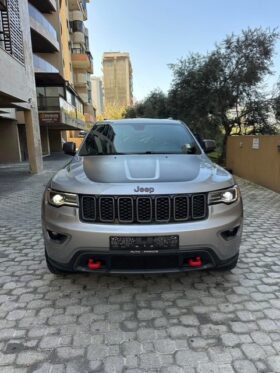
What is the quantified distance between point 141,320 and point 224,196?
52.3 inches

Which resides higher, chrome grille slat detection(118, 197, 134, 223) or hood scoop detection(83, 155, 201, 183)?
hood scoop detection(83, 155, 201, 183)

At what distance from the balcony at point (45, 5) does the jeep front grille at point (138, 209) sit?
28.4 m

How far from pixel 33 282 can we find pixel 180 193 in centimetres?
195

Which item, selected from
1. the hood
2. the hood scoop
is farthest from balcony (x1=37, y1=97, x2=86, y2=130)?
the hood

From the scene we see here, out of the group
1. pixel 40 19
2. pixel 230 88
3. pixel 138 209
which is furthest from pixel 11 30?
pixel 40 19

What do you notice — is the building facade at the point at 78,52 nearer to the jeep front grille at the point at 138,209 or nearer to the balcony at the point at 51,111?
the balcony at the point at 51,111

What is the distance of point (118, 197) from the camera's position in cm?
285

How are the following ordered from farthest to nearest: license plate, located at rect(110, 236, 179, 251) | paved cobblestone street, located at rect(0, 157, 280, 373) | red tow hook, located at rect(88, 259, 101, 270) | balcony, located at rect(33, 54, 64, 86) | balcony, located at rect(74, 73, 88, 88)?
1. balcony, located at rect(74, 73, 88, 88)
2. balcony, located at rect(33, 54, 64, 86)
3. red tow hook, located at rect(88, 259, 101, 270)
4. license plate, located at rect(110, 236, 179, 251)
5. paved cobblestone street, located at rect(0, 157, 280, 373)

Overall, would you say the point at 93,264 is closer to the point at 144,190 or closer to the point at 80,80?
the point at 144,190

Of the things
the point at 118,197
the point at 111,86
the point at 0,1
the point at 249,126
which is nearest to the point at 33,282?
the point at 118,197

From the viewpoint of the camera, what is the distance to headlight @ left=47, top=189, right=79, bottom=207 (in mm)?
2945

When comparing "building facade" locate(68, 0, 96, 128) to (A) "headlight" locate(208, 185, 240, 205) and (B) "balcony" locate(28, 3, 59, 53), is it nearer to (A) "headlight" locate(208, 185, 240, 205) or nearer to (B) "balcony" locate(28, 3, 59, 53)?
(B) "balcony" locate(28, 3, 59, 53)

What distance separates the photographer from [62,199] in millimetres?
3016

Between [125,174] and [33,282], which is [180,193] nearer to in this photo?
[125,174]
